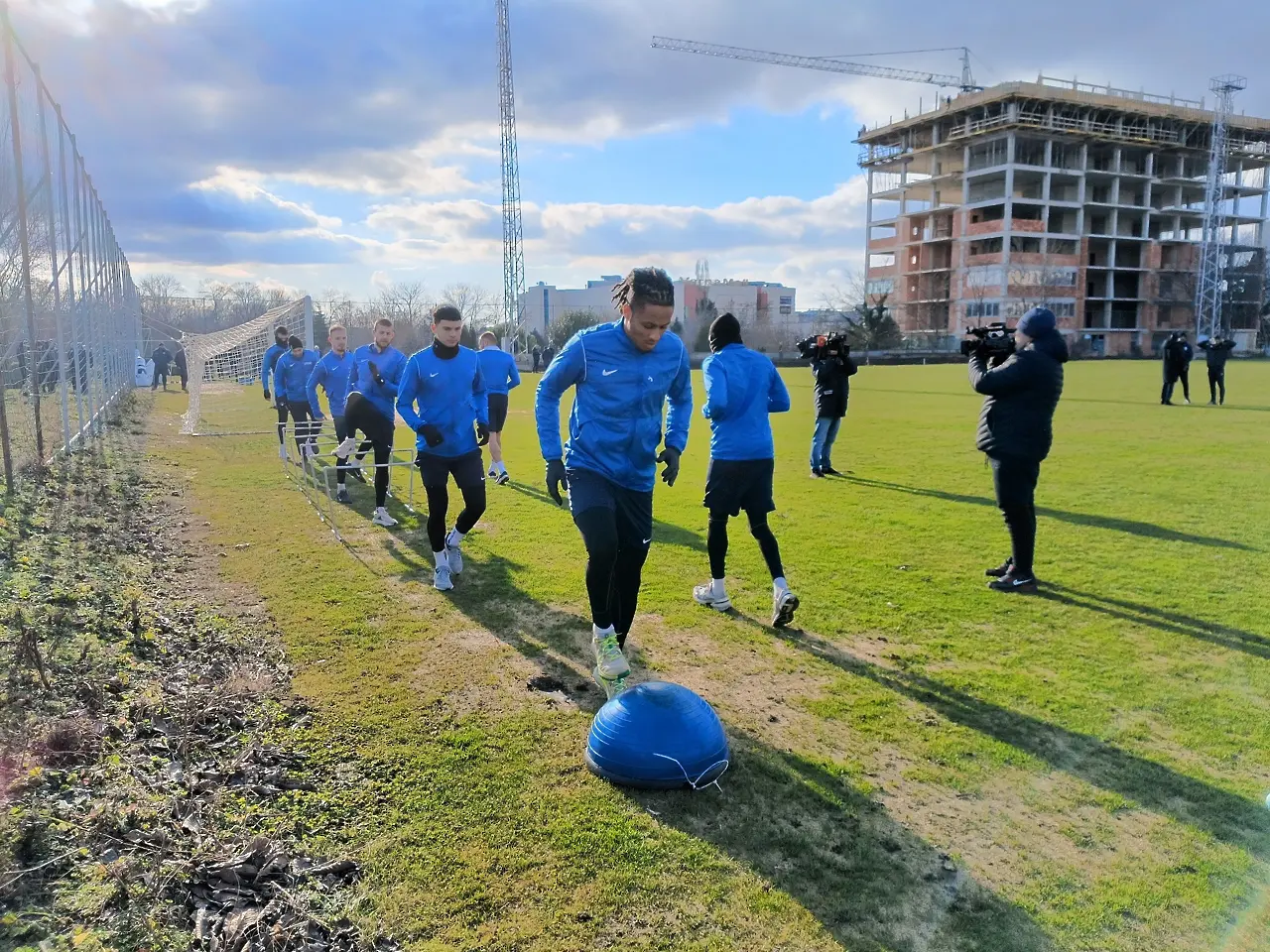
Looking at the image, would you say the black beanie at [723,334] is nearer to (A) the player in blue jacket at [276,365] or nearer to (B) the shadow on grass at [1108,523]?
(B) the shadow on grass at [1108,523]

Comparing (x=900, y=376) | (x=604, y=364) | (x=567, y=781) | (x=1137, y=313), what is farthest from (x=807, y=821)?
(x=1137, y=313)

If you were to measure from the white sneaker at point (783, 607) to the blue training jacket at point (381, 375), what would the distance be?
205 inches

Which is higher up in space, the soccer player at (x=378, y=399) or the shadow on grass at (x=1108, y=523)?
the soccer player at (x=378, y=399)

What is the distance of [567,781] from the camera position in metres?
3.76

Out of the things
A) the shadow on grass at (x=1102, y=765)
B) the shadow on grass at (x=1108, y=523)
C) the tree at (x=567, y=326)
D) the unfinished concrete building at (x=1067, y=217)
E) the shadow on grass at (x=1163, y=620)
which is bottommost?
the shadow on grass at (x=1102, y=765)

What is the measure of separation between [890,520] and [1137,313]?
9059 centimetres

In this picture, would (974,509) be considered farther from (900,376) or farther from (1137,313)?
(1137,313)

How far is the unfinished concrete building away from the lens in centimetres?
7844

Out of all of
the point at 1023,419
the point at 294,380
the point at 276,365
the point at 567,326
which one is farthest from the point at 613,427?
the point at 567,326

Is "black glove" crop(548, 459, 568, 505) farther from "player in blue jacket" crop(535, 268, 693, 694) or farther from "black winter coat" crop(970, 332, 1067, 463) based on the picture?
"black winter coat" crop(970, 332, 1067, 463)

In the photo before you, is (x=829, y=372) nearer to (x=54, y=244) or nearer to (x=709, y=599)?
(x=709, y=599)

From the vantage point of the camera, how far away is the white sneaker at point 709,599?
6.20 metres

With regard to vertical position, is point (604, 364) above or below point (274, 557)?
above

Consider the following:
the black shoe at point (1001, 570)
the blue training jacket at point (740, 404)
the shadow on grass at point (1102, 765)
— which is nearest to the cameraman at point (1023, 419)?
the black shoe at point (1001, 570)
